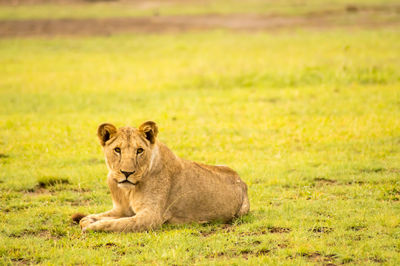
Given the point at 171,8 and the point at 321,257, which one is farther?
the point at 171,8

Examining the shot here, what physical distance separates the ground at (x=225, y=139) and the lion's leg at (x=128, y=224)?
123 millimetres

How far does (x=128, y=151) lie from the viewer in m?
6.03

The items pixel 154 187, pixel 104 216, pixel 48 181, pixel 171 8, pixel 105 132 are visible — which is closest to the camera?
pixel 105 132

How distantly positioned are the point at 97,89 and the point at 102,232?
10831mm

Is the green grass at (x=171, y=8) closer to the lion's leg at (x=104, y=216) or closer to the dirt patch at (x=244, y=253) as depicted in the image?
the lion's leg at (x=104, y=216)

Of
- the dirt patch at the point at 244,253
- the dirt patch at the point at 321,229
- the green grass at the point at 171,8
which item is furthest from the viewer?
the green grass at the point at 171,8

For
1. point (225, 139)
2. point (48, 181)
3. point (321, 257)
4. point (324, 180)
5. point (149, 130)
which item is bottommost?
point (321, 257)

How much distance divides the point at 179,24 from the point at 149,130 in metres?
26.9

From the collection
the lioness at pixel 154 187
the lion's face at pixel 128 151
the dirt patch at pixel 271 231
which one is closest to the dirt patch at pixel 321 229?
the dirt patch at pixel 271 231

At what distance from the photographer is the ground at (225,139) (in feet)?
19.0

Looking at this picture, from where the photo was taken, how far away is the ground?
578cm

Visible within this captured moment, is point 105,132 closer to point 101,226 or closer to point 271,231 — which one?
point 101,226

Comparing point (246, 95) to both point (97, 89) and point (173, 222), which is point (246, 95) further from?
point (173, 222)

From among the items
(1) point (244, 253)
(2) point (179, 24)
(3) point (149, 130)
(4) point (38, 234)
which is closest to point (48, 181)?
(4) point (38, 234)
